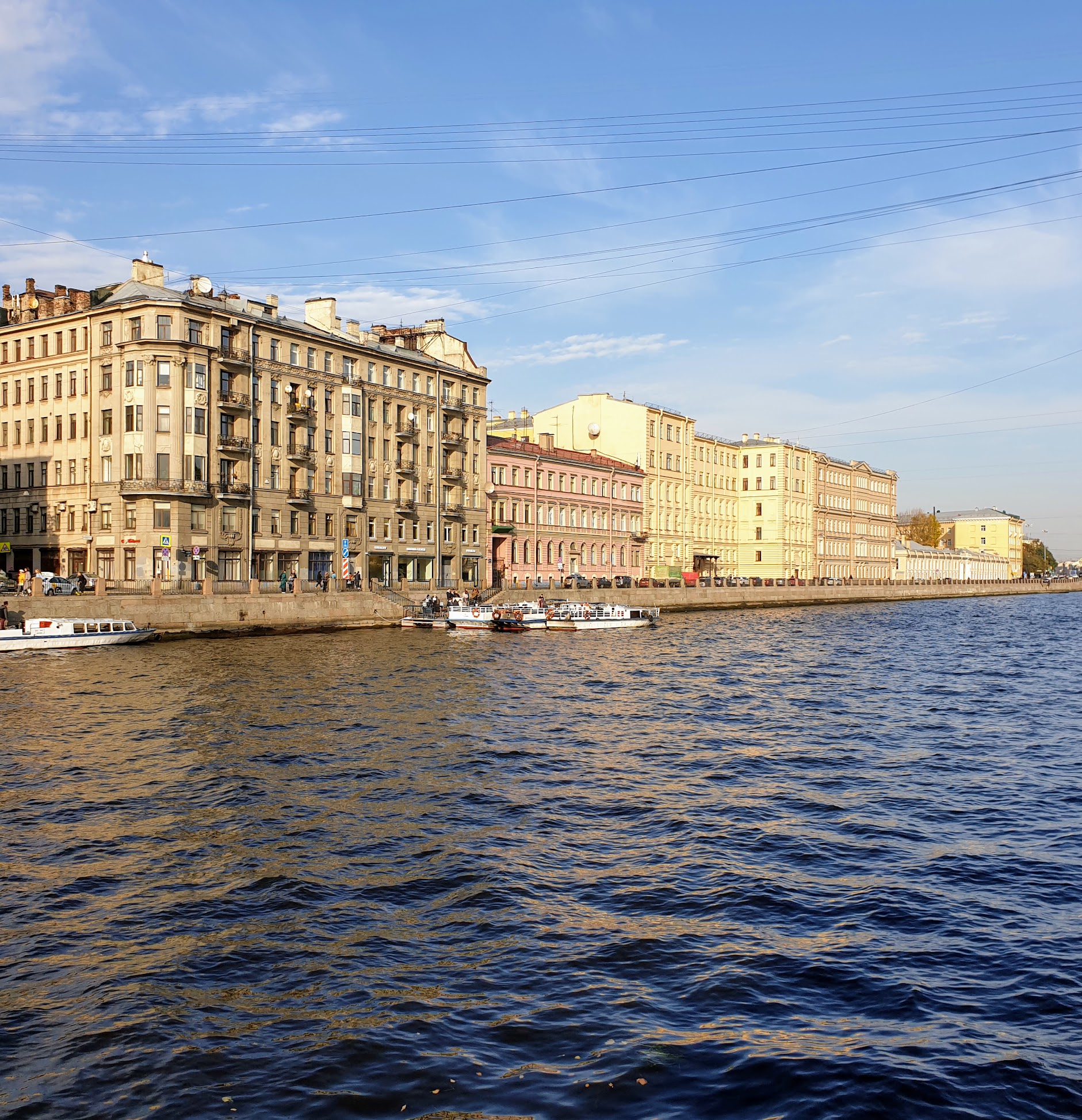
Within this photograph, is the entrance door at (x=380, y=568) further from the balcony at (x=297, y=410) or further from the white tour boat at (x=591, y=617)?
the white tour boat at (x=591, y=617)

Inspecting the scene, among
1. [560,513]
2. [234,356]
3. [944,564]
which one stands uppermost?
[234,356]

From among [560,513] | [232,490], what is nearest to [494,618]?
[232,490]

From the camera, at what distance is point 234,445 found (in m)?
57.7

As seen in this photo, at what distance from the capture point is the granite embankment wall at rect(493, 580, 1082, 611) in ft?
238

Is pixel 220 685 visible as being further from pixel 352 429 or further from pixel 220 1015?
pixel 352 429

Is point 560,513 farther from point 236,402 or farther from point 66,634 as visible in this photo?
point 66,634

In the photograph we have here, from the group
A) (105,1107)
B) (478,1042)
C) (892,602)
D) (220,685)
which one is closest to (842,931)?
(478,1042)

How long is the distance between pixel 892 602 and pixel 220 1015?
117 m

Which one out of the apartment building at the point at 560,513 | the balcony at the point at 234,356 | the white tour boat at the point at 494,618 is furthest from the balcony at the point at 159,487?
→ the apartment building at the point at 560,513

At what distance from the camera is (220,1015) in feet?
29.4

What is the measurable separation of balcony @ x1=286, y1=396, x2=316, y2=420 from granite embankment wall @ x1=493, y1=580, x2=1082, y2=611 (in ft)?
51.1

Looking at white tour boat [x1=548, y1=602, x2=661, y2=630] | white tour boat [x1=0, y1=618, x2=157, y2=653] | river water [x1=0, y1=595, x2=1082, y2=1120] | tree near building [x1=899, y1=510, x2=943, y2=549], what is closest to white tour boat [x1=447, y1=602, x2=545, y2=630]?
white tour boat [x1=548, y1=602, x2=661, y2=630]

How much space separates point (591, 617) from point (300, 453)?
62.5 ft

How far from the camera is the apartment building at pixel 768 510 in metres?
119
